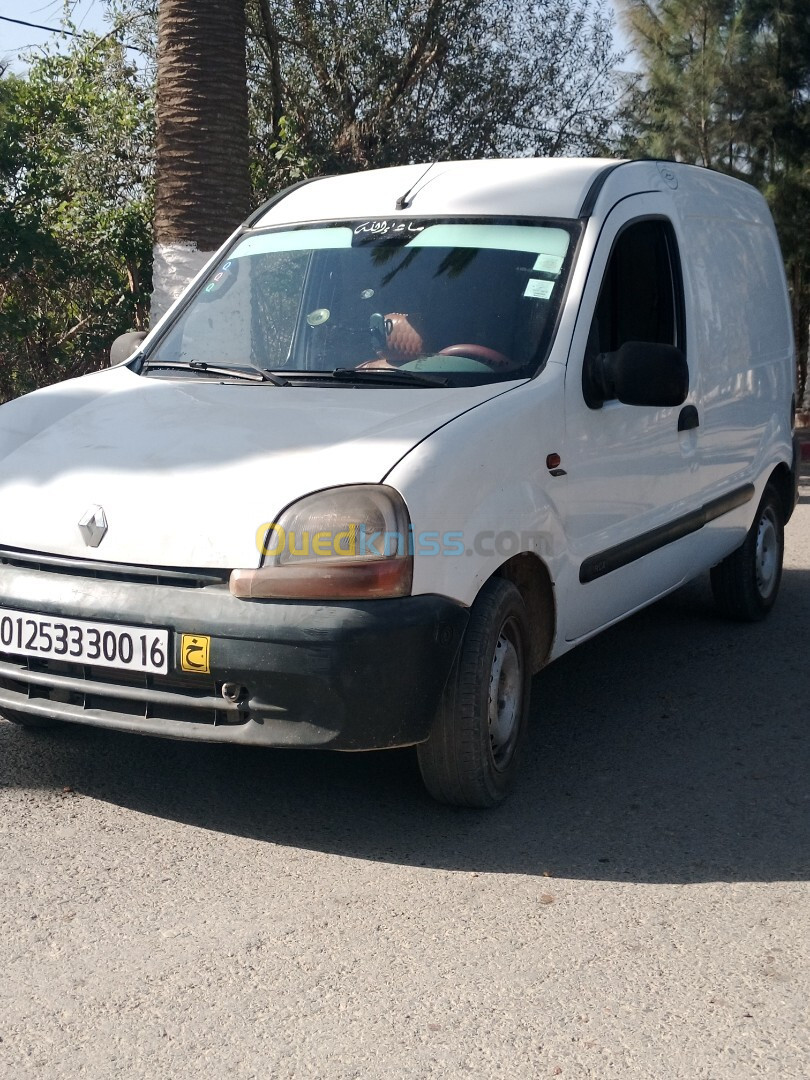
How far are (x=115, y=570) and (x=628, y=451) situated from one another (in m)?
1.99

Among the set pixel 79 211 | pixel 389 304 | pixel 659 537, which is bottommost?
pixel 659 537

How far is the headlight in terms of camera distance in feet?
11.1

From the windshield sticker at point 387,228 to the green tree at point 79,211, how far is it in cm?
862

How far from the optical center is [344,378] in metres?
4.25

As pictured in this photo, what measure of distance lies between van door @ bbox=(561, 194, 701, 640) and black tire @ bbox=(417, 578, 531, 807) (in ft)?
1.36

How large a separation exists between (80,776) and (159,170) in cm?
614

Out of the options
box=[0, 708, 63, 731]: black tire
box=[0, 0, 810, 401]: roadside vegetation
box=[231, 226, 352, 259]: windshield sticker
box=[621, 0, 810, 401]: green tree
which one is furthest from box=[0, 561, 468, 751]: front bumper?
box=[621, 0, 810, 401]: green tree

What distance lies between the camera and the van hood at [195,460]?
3.48m

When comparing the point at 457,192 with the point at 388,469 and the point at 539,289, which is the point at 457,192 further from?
the point at 388,469

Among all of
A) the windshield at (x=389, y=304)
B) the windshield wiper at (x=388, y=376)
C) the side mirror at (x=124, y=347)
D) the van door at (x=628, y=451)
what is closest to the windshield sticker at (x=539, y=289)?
the windshield at (x=389, y=304)

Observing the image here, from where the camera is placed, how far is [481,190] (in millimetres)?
4781

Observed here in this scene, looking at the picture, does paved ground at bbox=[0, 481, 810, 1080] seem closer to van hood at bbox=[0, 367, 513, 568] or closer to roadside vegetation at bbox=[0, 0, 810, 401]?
van hood at bbox=[0, 367, 513, 568]

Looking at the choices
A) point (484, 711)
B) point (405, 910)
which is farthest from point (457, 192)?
point (405, 910)

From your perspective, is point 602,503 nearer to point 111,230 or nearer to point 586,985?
point 586,985
